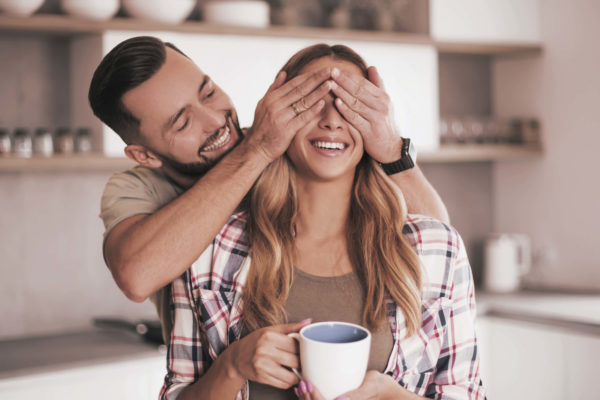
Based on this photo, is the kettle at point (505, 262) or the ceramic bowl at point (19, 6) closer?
the ceramic bowl at point (19, 6)

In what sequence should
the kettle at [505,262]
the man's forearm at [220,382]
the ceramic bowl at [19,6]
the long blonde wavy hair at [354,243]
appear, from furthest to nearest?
the kettle at [505,262], the ceramic bowl at [19,6], the long blonde wavy hair at [354,243], the man's forearm at [220,382]

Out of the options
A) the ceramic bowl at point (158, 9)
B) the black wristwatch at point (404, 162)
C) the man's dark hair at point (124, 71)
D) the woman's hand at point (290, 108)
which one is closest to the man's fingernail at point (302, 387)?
the woman's hand at point (290, 108)

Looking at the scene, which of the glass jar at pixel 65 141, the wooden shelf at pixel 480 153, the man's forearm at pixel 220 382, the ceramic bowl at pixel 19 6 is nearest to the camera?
the man's forearm at pixel 220 382

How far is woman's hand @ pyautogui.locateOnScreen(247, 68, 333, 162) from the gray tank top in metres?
0.25

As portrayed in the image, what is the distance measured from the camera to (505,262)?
334 centimetres

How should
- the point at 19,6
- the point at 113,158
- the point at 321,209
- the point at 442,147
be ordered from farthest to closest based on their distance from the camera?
the point at 442,147 < the point at 113,158 < the point at 19,6 < the point at 321,209

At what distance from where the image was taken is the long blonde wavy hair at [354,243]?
120 cm

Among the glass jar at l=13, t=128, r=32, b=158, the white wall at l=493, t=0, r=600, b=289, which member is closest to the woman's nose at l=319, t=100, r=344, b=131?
the glass jar at l=13, t=128, r=32, b=158

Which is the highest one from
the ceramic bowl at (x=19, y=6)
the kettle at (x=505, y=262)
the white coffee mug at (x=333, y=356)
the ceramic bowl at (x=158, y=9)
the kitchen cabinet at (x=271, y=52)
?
the ceramic bowl at (x=158, y=9)

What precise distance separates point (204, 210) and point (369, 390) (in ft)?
1.29

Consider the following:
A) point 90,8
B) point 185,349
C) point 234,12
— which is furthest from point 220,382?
point 234,12

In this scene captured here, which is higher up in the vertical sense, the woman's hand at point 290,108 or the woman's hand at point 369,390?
the woman's hand at point 290,108

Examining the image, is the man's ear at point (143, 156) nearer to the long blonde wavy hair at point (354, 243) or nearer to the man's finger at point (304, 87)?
the long blonde wavy hair at point (354, 243)

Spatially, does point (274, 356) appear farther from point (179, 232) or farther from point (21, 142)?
point (21, 142)
